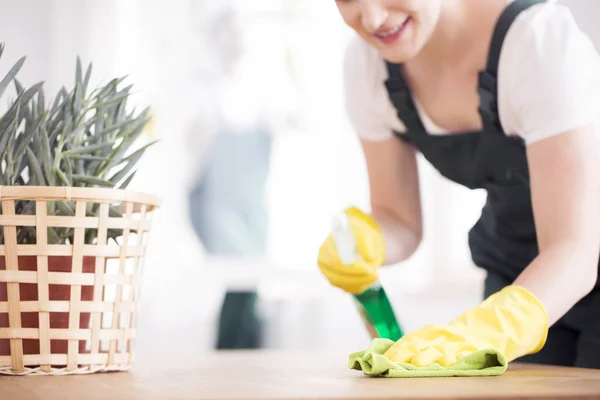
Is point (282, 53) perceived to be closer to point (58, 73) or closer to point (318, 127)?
point (318, 127)

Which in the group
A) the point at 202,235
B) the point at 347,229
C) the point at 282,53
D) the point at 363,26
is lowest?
the point at 202,235

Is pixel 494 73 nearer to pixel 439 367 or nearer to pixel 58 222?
pixel 439 367

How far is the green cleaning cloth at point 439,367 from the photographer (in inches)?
26.9

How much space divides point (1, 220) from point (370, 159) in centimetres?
73

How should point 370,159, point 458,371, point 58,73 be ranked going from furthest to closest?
point 58,73 < point 370,159 < point 458,371

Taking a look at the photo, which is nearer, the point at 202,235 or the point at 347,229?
the point at 347,229

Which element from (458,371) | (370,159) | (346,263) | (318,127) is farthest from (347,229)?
(318,127)

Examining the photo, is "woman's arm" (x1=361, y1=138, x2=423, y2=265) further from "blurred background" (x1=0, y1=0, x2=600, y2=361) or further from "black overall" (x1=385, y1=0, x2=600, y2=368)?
"blurred background" (x1=0, y1=0, x2=600, y2=361)

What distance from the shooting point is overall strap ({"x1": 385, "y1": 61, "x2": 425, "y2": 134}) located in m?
1.19

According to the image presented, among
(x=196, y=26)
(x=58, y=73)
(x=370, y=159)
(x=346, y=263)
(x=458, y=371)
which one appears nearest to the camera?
(x=458, y=371)

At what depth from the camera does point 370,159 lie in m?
1.31

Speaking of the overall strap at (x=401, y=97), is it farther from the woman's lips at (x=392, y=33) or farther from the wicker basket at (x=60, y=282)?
the wicker basket at (x=60, y=282)

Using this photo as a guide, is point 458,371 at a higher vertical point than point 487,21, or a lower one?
lower

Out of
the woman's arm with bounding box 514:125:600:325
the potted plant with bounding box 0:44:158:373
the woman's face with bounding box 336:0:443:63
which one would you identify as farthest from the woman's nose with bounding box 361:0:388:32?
the potted plant with bounding box 0:44:158:373
